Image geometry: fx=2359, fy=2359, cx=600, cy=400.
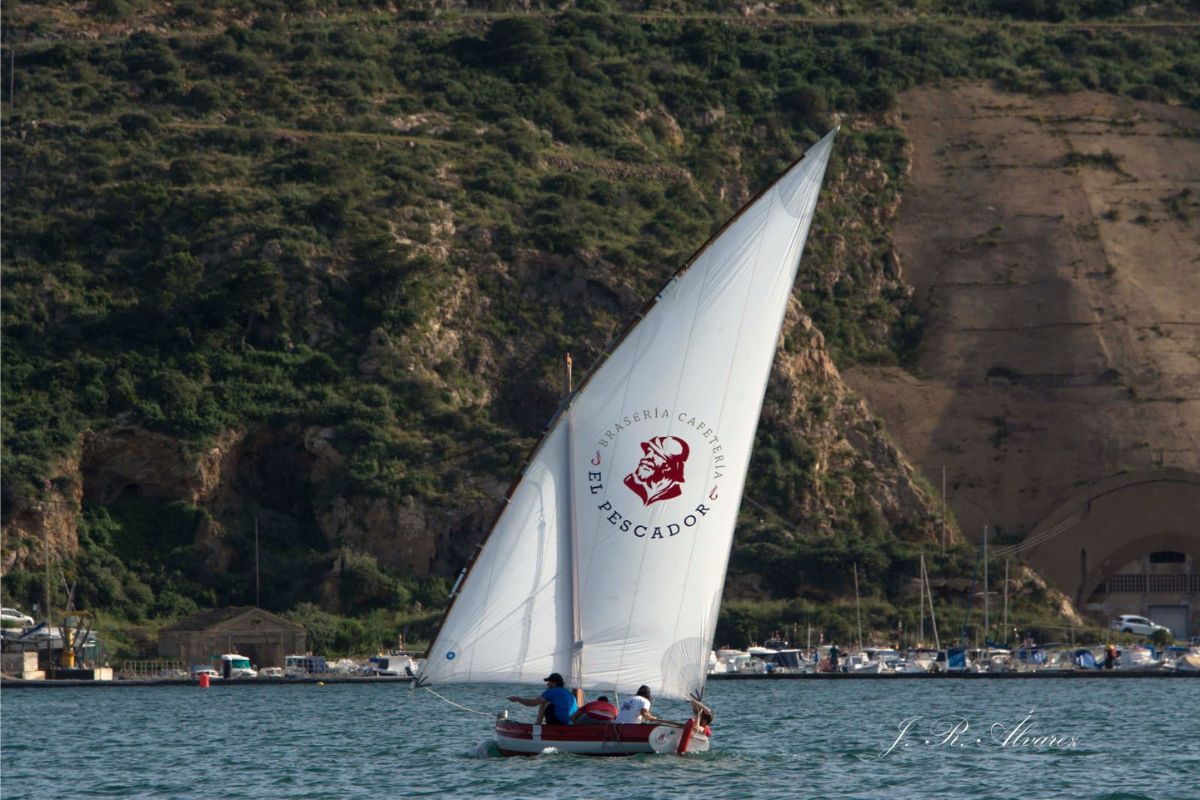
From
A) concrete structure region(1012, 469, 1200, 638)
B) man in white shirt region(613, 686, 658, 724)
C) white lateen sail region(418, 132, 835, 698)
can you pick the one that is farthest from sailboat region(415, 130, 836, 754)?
concrete structure region(1012, 469, 1200, 638)

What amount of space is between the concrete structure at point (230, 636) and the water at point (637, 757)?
8.22m

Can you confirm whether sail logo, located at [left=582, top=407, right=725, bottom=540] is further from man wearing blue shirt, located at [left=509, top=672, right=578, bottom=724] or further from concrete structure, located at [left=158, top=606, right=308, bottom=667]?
concrete structure, located at [left=158, top=606, right=308, bottom=667]

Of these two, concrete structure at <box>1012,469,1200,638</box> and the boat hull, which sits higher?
concrete structure at <box>1012,469,1200,638</box>

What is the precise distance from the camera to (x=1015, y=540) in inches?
4045

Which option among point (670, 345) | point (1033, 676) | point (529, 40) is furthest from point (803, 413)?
point (670, 345)

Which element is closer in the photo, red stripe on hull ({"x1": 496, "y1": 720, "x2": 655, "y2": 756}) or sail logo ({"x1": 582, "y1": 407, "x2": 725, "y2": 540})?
sail logo ({"x1": 582, "y1": 407, "x2": 725, "y2": 540})

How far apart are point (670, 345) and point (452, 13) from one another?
105 m

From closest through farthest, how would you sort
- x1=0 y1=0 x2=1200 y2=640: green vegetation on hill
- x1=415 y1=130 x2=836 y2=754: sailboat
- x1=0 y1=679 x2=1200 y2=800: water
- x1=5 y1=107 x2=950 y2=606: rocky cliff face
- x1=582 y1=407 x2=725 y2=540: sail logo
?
x1=415 y1=130 x2=836 y2=754: sailboat < x1=582 y1=407 x2=725 y2=540: sail logo < x1=0 y1=679 x2=1200 y2=800: water < x1=5 y1=107 x2=950 y2=606: rocky cliff face < x1=0 y1=0 x2=1200 y2=640: green vegetation on hill

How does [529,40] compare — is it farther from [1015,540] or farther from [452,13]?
[1015,540]

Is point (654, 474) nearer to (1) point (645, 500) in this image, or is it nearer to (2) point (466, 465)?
(1) point (645, 500)

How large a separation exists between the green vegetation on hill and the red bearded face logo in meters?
52.6

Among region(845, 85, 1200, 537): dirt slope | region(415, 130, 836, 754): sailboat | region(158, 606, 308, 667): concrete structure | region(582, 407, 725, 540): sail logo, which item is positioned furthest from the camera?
region(845, 85, 1200, 537): dirt slope

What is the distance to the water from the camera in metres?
41.0

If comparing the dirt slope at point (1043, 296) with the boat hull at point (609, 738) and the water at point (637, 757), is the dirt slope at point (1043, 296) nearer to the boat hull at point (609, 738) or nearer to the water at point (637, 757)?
the water at point (637, 757)
